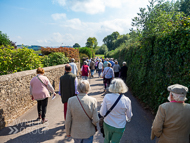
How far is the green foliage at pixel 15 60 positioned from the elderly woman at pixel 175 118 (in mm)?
7807

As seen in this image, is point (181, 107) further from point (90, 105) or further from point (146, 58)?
point (146, 58)

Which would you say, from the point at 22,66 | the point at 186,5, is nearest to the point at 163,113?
the point at 22,66

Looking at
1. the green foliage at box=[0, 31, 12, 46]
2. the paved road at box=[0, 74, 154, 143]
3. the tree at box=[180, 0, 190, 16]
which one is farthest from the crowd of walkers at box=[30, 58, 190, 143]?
the tree at box=[180, 0, 190, 16]

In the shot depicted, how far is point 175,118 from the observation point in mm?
2168

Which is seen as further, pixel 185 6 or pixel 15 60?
pixel 185 6

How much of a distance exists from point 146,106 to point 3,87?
231 inches

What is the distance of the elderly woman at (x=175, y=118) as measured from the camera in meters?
2.15

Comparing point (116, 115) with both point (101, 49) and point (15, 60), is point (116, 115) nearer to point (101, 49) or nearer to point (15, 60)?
point (15, 60)

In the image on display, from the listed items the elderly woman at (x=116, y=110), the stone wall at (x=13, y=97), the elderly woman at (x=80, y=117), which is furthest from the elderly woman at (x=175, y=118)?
the stone wall at (x=13, y=97)

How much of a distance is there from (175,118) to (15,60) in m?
8.42

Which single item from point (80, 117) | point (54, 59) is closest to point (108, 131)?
point (80, 117)

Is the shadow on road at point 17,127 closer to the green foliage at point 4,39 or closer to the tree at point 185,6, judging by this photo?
the green foliage at point 4,39

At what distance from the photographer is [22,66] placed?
8.13 m

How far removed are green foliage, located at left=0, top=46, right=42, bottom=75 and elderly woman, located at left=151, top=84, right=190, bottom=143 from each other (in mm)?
7807
